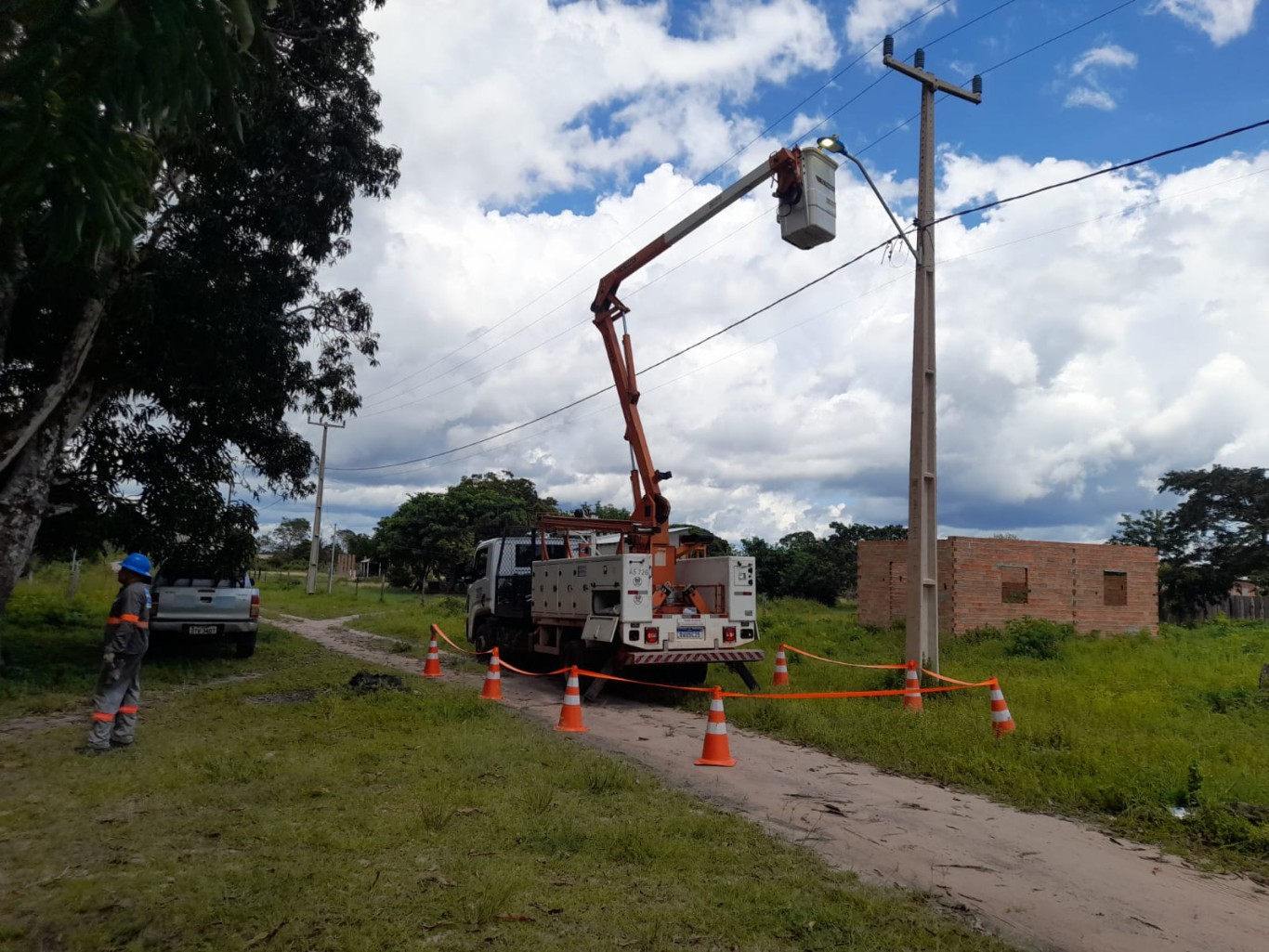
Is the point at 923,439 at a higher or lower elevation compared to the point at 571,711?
higher

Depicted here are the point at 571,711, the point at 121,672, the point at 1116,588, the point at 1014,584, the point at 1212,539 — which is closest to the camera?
the point at 121,672

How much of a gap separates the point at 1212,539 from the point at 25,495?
4023cm

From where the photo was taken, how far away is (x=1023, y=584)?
18.2m

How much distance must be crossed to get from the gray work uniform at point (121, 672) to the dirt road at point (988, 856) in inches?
168

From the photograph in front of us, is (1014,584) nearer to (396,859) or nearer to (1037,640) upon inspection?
(1037,640)

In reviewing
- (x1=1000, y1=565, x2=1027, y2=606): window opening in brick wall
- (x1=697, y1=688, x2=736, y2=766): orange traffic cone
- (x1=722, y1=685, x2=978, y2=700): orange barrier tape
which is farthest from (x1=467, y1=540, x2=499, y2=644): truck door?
(x1=1000, y1=565, x2=1027, y2=606): window opening in brick wall

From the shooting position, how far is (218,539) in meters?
13.0

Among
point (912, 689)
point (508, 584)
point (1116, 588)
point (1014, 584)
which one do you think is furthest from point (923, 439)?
point (1116, 588)

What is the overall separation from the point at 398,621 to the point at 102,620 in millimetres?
7559

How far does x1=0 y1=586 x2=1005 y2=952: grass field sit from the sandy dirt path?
0.42 m

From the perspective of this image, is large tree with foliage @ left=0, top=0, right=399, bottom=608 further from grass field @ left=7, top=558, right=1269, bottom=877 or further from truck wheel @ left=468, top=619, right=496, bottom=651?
truck wheel @ left=468, top=619, right=496, bottom=651

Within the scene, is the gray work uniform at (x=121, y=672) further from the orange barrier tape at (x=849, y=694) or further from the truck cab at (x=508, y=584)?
the truck cab at (x=508, y=584)

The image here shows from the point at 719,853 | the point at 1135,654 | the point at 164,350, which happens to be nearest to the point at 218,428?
the point at 164,350

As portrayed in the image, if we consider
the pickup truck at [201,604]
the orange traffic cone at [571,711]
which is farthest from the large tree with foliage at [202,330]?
the orange traffic cone at [571,711]
